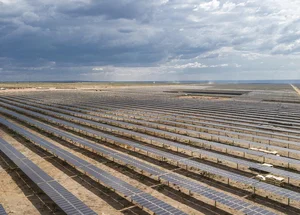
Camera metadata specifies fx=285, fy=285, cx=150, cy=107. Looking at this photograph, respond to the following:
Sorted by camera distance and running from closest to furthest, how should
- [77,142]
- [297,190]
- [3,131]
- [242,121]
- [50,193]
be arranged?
[50,193] → [297,190] → [77,142] → [3,131] → [242,121]

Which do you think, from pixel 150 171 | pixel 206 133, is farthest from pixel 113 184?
pixel 206 133

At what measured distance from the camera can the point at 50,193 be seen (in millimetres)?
15852

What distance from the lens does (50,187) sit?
16.7m

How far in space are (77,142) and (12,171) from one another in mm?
8533

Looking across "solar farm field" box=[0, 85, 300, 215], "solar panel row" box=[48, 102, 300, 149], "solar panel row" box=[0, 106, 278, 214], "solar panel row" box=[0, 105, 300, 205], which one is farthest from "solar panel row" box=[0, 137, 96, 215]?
Result: "solar panel row" box=[48, 102, 300, 149]

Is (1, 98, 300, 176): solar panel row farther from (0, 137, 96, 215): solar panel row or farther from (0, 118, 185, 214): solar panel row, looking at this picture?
(0, 137, 96, 215): solar panel row

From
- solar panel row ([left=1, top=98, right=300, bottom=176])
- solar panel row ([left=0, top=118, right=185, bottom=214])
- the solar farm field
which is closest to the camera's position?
solar panel row ([left=0, top=118, right=185, bottom=214])

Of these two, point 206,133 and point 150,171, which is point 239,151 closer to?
point 206,133

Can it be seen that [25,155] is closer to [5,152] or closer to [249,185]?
[5,152]

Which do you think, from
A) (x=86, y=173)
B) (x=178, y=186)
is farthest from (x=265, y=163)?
(x=86, y=173)

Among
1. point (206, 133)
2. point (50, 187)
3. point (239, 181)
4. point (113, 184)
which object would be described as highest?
point (206, 133)

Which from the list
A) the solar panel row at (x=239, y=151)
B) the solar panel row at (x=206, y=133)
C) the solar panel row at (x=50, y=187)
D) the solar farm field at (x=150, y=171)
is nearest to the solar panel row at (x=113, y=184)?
the solar farm field at (x=150, y=171)

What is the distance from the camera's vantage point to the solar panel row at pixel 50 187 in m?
14.0

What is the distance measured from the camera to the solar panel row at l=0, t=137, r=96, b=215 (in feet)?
46.0
